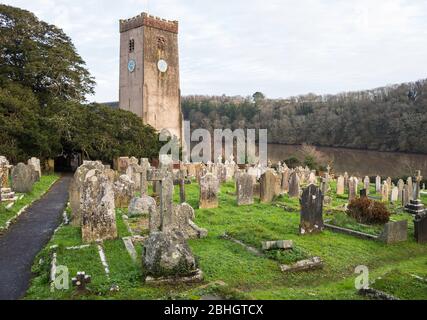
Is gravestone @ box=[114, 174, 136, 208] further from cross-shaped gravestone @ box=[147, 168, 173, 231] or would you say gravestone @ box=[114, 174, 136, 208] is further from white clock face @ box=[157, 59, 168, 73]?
white clock face @ box=[157, 59, 168, 73]

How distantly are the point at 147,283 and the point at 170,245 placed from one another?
760 millimetres

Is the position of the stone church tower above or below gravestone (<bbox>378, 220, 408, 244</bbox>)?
above

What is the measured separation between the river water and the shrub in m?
33.3

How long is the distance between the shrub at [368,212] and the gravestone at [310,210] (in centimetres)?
223

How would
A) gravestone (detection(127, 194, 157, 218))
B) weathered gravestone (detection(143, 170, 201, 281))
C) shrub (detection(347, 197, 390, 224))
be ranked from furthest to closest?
gravestone (detection(127, 194, 157, 218)) → shrub (detection(347, 197, 390, 224)) → weathered gravestone (detection(143, 170, 201, 281))

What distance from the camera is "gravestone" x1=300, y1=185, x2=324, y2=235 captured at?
10.8m

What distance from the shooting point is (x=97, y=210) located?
373 inches

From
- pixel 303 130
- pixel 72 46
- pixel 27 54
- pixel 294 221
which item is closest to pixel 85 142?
pixel 27 54

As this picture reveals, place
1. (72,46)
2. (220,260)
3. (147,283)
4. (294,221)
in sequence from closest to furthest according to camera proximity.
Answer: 1. (147,283)
2. (220,260)
3. (294,221)
4. (72,46)

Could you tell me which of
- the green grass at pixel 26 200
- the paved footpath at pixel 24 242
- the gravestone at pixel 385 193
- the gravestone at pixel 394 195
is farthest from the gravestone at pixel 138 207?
the gravestone at pixel 394 195

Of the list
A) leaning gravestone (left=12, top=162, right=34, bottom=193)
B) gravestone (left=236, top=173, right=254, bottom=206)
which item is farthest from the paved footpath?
gravestone (left=236, top=173, right=254, bottom=206)

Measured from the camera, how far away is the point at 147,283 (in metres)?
6.61
